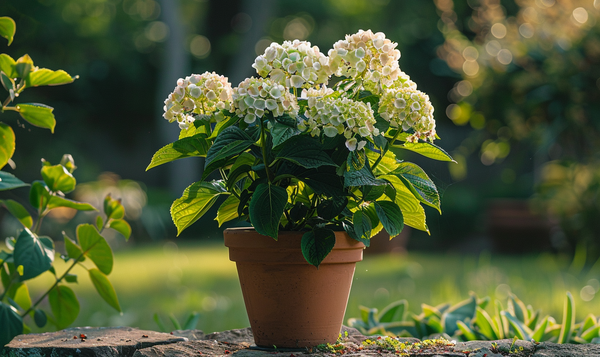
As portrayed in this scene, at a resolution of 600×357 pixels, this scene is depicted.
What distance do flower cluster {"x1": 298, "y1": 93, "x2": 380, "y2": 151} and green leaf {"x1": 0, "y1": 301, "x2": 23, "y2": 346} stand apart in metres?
0.90

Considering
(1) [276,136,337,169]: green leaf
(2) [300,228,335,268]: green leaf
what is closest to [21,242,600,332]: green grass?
(2) [300,228,335,268]: green leaf

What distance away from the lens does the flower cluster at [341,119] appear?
1.06 m

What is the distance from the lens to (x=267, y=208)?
1102 millimetres

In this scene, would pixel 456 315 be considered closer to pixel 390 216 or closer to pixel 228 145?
pixel 390 216

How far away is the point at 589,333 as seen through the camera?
162 cm

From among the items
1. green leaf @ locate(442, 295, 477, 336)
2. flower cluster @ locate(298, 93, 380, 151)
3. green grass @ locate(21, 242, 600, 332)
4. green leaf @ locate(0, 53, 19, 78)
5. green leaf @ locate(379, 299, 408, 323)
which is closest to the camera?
flower cluster @ locate(298, 93, 380, 151)

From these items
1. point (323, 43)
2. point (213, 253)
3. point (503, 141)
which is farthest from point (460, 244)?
point (323, 43)

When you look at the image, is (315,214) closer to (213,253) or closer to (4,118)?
(213,253)

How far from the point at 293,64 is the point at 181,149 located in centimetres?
30

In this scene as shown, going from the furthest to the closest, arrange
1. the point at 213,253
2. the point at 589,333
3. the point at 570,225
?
the point at 213,253
the point at 570,225
the point at 589,333

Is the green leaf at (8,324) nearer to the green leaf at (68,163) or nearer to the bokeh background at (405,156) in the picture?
the green leaf at (68,163)

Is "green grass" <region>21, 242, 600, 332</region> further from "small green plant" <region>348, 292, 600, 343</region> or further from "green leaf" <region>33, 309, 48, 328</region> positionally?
"green leaf" <region>33, 309, 48, 328</region>

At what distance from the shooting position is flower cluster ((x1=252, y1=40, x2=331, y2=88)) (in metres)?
1.12

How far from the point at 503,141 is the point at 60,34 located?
8.24m
